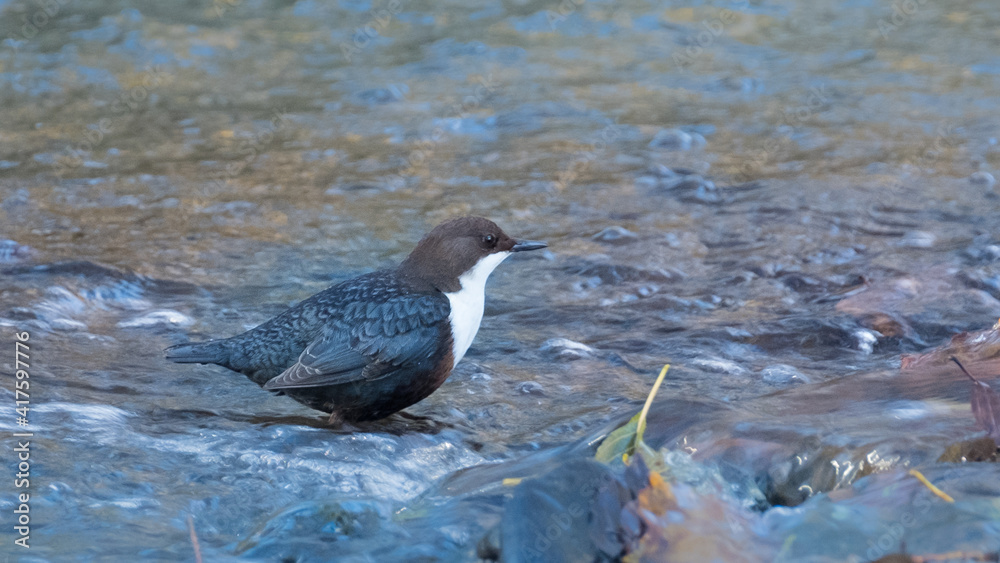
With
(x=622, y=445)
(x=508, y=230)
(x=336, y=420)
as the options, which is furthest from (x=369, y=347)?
(x=508, y=230)

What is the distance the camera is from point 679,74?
9156 millimetres

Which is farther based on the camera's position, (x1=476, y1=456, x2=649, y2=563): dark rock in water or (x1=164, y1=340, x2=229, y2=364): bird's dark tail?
(x1=164, y1=340, x2=229, y2=364): bird's dark tail

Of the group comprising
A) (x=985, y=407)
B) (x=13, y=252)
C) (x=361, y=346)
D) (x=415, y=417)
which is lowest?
(x=415, y=417)

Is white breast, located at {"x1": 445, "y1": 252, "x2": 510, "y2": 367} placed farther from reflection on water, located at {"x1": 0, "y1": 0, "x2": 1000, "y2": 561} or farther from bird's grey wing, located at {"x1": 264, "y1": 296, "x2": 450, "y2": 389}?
reflection on water, located at {"x1": 0, "y1": 0, "x2": 1000, "y2": 561}

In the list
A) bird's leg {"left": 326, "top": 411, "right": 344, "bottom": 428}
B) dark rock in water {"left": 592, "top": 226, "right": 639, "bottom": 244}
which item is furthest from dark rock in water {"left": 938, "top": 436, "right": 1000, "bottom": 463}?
dark rock in water {"left": 592, "top": 226, "right": 639, "bottom": 244}

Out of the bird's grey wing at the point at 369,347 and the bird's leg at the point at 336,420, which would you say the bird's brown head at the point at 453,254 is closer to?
the bird's grey wing at the point at 369,347

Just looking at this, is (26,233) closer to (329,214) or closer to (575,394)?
(329,214)

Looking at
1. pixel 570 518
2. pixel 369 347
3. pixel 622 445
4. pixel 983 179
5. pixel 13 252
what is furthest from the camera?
pixel 983 179

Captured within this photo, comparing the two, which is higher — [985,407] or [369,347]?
[985,407]

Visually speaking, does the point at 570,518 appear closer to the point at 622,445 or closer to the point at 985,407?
the point at 622,445

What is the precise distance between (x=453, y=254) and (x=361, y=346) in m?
0.58

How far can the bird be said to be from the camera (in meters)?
3.81

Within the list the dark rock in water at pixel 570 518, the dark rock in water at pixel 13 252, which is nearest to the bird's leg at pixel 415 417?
the dark rock in water at pixel 570 518

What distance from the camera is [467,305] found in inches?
160
